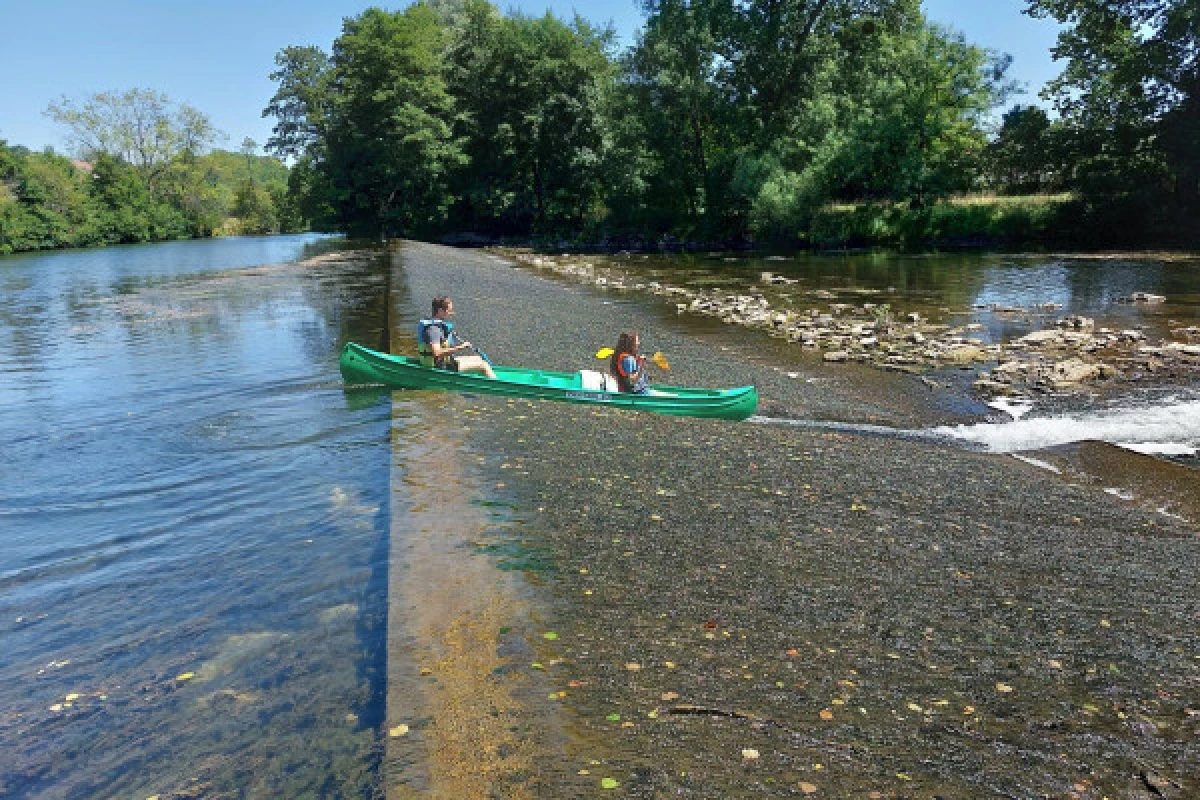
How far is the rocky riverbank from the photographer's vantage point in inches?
514

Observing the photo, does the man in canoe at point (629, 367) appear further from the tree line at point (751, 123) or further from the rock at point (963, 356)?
the tree line at point (751, 123)

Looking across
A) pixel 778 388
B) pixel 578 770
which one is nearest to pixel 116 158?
pixel 778 388

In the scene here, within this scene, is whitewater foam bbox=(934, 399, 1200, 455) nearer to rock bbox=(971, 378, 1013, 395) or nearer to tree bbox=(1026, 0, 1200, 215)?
rock bbox=(971, 378, 1013, 395)

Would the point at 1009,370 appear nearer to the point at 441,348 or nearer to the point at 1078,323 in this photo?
the point at 1078,323

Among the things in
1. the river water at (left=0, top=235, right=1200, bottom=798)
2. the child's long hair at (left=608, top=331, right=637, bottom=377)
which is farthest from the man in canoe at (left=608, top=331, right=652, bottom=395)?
the river water at (left=0, top=235, right=1200, bottom=798)

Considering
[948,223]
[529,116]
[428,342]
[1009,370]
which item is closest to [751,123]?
[948,223]

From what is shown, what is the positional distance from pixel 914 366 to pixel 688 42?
115 ft

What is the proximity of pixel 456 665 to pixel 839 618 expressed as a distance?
8.56 ft

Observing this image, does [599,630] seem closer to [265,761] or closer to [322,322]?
[265,761]

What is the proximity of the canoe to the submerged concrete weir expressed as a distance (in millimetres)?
3511

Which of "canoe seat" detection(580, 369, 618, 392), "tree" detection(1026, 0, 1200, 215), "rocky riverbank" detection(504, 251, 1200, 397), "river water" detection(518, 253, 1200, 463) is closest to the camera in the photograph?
"river water" detection(518, 253, 1200, 463)

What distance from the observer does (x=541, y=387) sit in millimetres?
11312

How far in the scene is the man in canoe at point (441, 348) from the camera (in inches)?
473

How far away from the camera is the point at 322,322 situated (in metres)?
22.4
